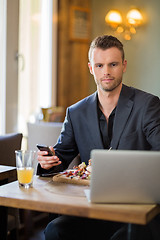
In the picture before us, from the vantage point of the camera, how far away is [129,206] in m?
1.29

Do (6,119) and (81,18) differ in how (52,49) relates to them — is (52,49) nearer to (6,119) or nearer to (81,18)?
(81,18)

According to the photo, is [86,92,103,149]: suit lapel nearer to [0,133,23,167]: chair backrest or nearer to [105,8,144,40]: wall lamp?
[0,133,23,167]: chair backrest

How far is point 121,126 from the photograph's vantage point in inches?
76.2

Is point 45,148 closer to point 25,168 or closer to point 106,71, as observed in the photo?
point 25,168

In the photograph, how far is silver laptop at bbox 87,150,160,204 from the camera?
4.17 ft

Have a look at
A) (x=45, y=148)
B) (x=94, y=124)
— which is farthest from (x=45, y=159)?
(x=94, y=124)

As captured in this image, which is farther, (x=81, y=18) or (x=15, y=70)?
(x=81, y=18)

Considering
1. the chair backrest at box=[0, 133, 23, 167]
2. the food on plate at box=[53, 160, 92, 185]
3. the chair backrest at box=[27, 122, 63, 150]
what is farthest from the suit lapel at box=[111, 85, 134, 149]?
the chair backrest at box=[27, 122, 63, 150]

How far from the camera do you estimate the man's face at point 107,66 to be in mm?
1913

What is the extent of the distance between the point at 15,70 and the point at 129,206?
9.36 ft

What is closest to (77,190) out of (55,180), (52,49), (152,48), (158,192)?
(55,180)

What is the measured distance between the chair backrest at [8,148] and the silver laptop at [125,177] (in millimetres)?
1184

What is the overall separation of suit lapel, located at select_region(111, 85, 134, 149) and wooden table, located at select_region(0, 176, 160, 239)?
0.43 m

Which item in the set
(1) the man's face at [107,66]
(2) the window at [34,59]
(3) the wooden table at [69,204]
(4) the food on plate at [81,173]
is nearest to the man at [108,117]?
(1) the man's face at [107,66]
